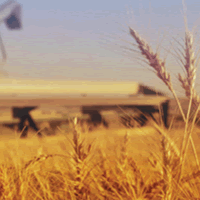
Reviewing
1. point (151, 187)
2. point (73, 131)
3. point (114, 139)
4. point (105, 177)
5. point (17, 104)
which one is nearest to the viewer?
point (73, 131)

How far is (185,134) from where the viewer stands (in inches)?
32.3

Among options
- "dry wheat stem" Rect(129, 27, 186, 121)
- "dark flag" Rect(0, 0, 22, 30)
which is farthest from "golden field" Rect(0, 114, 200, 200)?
"dark flag" Rect(0, 0, 22, 30)

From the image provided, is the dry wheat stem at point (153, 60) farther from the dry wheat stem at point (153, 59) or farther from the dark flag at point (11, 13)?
the dark flag at point (11, 13)

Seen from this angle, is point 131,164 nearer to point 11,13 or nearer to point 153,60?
point 153,60

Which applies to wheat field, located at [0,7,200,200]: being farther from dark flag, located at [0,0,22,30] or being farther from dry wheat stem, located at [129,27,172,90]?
dark flag, located at [0,0,22,30]

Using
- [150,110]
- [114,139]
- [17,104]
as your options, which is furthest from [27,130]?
[114,139]

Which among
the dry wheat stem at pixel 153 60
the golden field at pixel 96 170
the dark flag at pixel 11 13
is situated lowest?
the golden field at pixel 96 170

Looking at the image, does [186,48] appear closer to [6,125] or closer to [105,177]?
[105,177]

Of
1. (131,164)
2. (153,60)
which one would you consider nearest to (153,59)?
(153,60)

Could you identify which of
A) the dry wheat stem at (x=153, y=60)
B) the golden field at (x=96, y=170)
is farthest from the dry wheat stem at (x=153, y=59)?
the golden field at (x=96, y=170)

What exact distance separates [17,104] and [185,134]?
111 inches

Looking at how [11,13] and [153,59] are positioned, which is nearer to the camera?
[153,59]

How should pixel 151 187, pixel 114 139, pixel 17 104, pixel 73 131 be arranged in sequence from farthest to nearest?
1. pixel 17 104
2. pixel 114 139
3. pixel 151 187
4. pixel 73 131

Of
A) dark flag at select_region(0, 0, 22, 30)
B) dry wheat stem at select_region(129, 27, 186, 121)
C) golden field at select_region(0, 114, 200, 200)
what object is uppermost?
dark flag at select_region(0, 0, 22, 30)
